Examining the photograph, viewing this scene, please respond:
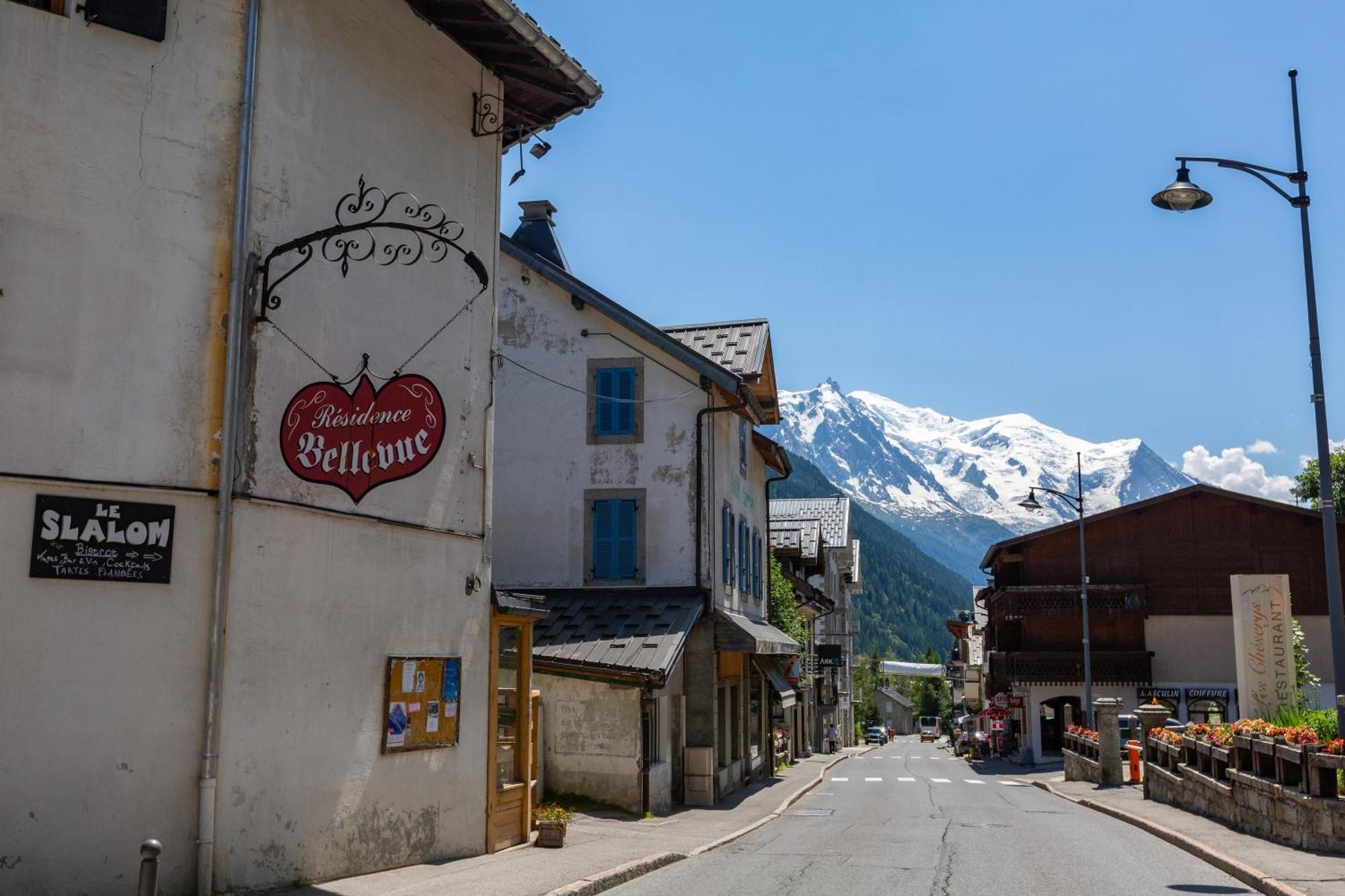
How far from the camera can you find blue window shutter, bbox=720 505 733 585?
85.7ft

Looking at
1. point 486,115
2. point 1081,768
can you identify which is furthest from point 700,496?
point 1081,768

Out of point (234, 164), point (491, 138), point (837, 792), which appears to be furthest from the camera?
point (837, 792)

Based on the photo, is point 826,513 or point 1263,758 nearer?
point 1263,758

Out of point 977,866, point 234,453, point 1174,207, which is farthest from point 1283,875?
point 234,453

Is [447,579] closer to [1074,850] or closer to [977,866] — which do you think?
[977,866]

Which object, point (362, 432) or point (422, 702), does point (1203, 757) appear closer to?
point (422, 702)

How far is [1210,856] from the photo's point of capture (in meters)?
14.5

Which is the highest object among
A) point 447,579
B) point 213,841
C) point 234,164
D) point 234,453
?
point 234,164

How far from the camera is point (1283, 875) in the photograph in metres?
12.1

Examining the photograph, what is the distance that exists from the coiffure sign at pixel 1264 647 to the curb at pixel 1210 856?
9.84 ft

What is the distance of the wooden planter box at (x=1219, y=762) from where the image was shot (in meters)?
17.8

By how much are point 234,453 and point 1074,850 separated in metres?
11.8

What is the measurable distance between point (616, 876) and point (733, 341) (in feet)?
58.3

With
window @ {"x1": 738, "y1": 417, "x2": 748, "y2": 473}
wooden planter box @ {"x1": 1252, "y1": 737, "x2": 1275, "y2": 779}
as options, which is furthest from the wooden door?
window @ {"x1": 738, "y1": 417, "x2": 748, "y2": 473}
